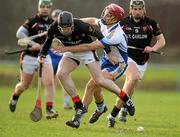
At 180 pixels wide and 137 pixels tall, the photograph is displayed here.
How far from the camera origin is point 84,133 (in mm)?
14391

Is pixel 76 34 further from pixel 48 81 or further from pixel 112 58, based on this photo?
pixel 48 81

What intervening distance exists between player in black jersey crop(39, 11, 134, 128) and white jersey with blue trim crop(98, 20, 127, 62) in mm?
167

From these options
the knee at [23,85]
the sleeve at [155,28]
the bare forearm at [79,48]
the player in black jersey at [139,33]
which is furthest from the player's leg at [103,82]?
the knee at [23,85]

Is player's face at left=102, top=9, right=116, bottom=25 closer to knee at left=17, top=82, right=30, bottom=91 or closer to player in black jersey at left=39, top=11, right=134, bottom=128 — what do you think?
player in black jersey at left=39, top=11, right=134, bottom=128

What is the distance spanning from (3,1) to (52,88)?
109ft

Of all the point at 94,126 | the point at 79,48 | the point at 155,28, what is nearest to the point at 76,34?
the point at 79,48

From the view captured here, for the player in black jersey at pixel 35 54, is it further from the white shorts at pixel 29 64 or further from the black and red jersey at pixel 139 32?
the black and red jersey at pixel 139 32

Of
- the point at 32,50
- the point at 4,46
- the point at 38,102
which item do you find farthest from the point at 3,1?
the point at 38,102

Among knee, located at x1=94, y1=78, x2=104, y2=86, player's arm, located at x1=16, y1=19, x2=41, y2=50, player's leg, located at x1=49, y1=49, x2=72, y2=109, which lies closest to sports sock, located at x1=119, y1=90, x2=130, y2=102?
knee, located at x1=94, y1=78, x2=104, y2=86

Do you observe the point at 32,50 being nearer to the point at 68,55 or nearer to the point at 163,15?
the point at 68,55

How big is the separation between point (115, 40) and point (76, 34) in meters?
0.81

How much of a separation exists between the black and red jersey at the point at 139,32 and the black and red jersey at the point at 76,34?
2.15m

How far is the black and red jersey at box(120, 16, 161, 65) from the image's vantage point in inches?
679

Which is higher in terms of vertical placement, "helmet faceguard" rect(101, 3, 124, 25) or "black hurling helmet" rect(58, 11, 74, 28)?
"black hurling helmet" rect(58, 11, 74, 28)
